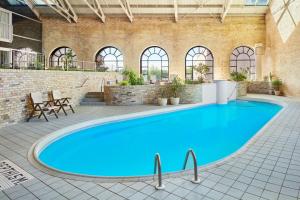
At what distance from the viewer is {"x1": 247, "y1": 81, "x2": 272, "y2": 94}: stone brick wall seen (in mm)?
15199

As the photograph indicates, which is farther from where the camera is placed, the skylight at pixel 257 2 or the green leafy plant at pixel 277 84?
the skylight at pixel 257 2

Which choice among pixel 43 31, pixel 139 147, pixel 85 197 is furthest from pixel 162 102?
pixel 43 31

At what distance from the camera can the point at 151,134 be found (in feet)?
21.5

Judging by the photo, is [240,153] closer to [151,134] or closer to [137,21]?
[151,134]

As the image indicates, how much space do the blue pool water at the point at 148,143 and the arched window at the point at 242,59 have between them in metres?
8.67

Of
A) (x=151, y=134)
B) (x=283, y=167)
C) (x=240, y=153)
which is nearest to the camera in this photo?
(x=283, y=167)

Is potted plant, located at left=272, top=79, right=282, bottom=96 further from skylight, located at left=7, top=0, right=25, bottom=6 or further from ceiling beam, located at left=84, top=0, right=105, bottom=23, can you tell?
skylight, located at left=7, top=0, right=25, bottom=6

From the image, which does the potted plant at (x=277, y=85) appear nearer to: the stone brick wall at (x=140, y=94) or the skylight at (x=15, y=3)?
the stone brick wall at (x=140, y=94)

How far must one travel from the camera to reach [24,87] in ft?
23.2

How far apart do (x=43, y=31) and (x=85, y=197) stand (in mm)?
17365

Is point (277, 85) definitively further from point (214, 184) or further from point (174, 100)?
point (214, 184)

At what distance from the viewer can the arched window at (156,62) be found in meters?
17.5

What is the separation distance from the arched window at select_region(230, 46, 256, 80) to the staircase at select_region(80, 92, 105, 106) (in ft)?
32.4

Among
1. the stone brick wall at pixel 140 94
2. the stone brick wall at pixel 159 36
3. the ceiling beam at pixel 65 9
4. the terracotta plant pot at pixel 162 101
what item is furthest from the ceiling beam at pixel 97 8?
the terracotta plant pot at pixel 162 101
